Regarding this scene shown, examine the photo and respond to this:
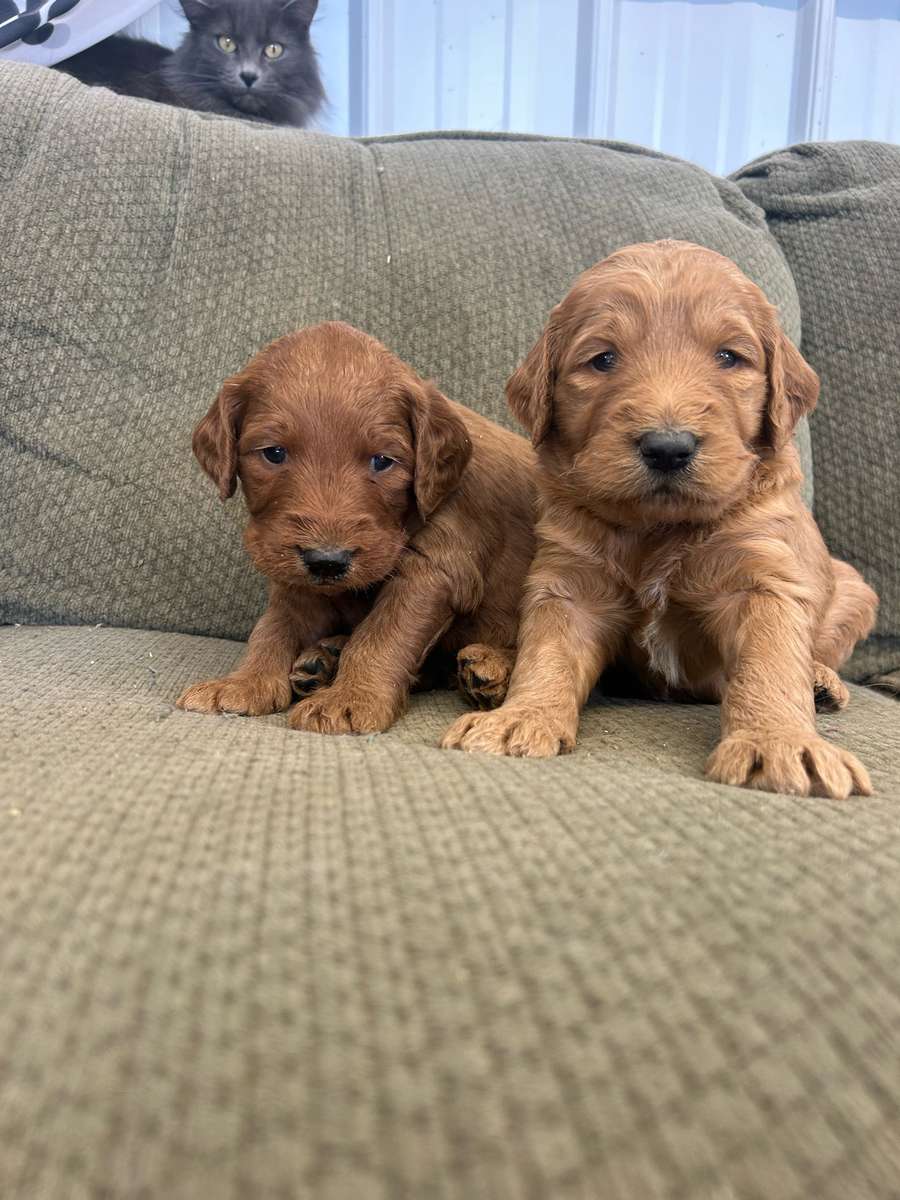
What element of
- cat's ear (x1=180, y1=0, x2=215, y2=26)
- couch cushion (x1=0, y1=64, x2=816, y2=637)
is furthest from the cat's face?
couch cushion (x1=0, y1=64, x2=816, y2=637)

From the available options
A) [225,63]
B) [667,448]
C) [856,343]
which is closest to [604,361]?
[667,448]

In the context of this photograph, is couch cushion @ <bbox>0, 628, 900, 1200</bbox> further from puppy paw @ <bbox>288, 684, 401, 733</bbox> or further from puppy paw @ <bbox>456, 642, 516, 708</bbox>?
puppy paw @ <bbox>456, 642, 516, 708</bbox>

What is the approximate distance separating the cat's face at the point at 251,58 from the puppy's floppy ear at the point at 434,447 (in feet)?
12.2

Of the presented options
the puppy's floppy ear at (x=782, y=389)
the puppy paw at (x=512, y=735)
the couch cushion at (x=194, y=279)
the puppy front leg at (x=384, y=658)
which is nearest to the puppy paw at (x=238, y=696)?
the puppy front leg at (x=384, y=658)

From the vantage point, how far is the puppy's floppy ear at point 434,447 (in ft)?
7.68

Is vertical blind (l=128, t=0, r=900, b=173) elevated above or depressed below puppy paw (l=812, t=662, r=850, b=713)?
above

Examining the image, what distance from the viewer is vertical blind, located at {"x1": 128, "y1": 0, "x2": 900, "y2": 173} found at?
5582 millimetres

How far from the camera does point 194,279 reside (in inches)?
127

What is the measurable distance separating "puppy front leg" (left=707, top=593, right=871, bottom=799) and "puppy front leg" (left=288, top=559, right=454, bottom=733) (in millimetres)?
691

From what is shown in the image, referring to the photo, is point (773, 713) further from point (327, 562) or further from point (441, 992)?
point (441, 992)

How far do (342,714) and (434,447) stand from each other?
2.43 ft

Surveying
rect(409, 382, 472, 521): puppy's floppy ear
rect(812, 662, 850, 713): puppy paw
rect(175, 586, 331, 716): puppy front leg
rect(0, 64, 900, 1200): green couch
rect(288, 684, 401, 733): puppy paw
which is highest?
rect(409, 382, 472, 521): puppy's floppy ear

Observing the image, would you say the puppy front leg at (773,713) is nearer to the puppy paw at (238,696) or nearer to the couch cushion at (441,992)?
the couch cushion at (441,992)

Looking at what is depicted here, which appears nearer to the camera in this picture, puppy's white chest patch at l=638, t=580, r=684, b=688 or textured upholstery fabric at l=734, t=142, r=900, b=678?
puppy's white chest patch at l=638, t=580, r=684, b=688
